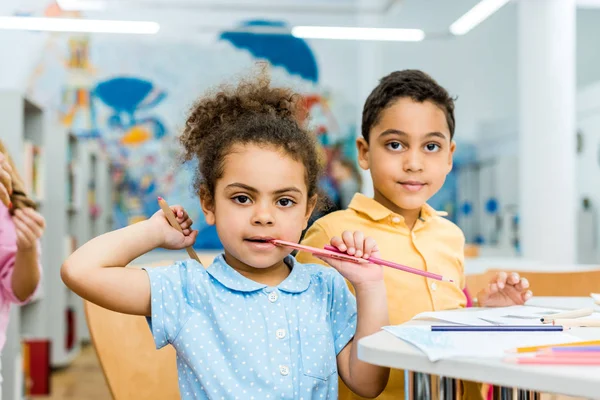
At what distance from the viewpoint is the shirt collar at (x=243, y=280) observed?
3.96 feet

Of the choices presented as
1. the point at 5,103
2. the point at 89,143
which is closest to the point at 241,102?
the point at 5,103

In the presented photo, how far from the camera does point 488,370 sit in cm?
77

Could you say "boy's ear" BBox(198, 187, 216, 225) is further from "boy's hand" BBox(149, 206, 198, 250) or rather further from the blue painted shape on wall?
the blue painted shape on wall

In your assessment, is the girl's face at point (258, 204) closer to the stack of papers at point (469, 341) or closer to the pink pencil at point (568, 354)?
the stack of papers at point (469, 341)

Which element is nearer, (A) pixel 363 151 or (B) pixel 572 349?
(B) pixel 572 349

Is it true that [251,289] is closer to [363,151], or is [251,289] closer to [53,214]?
[363,151]

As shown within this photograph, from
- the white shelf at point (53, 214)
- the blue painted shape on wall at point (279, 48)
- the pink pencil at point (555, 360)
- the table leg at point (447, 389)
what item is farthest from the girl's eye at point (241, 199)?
the blue painted shape on wall at point (279, 48)

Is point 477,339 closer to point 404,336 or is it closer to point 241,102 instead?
point 404,336

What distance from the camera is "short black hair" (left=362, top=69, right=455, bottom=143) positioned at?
156cm

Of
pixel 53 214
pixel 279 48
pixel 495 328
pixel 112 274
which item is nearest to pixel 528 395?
pixel 495 328

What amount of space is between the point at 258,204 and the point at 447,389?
1.47 feet

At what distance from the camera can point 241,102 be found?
1.35 m

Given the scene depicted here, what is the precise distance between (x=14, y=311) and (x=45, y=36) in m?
4.40

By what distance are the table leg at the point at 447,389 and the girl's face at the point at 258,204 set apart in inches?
14.9
